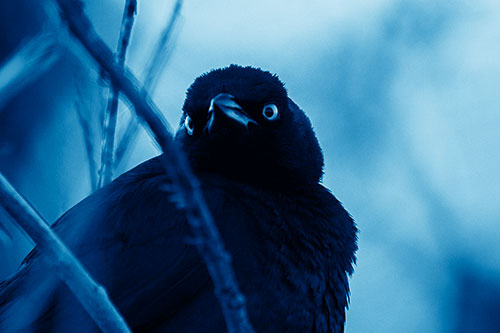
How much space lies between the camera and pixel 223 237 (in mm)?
2449

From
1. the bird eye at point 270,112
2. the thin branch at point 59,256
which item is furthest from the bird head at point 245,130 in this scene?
the thin branch at point 59,256

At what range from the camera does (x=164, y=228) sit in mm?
2529

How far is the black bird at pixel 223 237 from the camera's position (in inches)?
92.5

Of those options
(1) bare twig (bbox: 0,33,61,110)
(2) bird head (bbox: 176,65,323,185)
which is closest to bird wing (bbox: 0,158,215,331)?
(2) bird head (bbox: 176,65,323,185)

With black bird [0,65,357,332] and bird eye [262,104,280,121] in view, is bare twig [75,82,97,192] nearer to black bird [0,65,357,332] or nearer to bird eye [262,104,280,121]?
black bird [0,65,357,332]

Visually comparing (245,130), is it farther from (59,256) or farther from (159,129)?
(159,129)

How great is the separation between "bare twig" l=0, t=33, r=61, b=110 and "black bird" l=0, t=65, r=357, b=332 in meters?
0.59

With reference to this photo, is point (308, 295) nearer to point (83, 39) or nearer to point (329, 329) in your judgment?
point (329, 329)

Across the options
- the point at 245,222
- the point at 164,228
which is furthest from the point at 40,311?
the point at 245,222

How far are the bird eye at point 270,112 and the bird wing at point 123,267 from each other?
2.18 ft

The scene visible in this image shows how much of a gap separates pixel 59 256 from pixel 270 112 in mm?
1861

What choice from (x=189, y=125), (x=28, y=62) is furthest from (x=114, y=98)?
(x=189, y=125)

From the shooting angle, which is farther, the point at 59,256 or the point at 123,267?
the point at 123,267

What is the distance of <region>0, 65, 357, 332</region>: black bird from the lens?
92.5 inches
